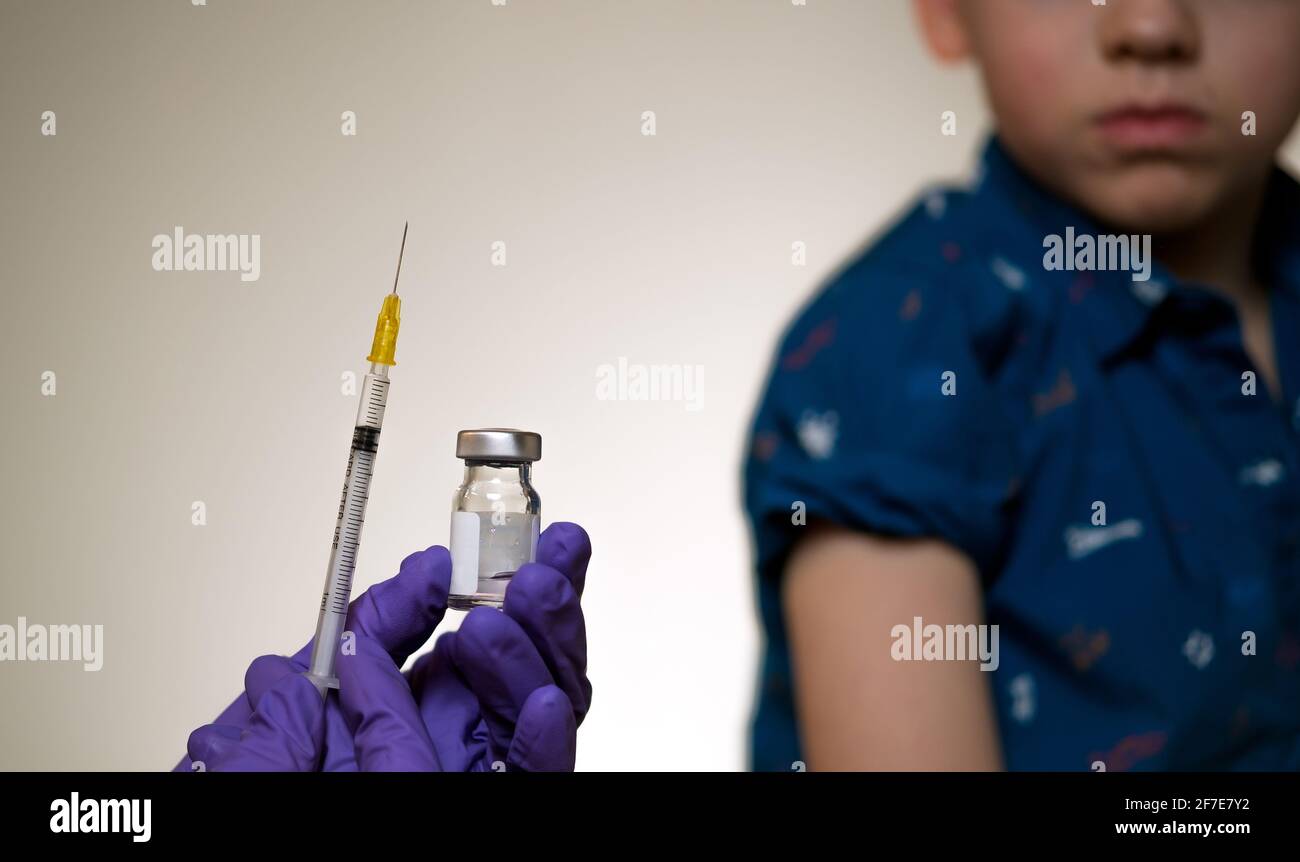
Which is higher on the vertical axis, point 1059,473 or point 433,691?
point 1059,473

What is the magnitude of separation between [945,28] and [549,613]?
52 cm

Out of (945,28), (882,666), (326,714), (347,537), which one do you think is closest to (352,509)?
(347,537)

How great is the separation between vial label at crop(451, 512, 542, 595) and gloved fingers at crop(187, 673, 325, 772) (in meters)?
0.12

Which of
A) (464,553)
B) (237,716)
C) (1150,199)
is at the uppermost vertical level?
(1150,199)

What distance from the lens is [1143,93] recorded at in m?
0.77

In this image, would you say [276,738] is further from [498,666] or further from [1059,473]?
[1059,473]

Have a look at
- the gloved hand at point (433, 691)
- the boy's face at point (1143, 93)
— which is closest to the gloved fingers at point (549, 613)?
the gloved hand at point (433, 691)

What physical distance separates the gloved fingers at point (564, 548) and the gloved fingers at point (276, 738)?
0.17 m

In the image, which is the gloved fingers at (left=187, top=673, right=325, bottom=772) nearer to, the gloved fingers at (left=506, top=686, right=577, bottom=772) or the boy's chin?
the gloved fingers at (left=506, top=686, right=577, bottom=772)

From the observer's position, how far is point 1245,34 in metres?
0.79
